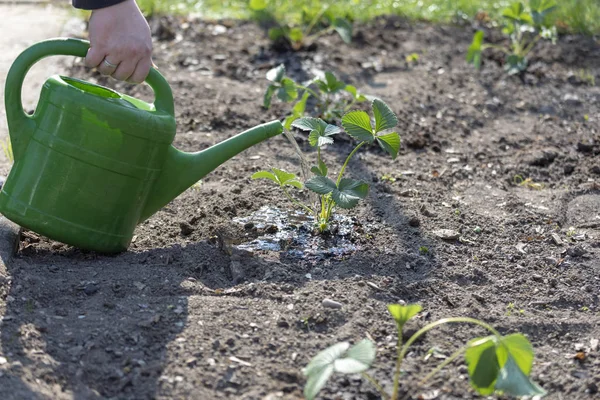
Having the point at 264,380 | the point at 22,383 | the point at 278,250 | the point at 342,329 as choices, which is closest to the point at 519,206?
the point at 278,250

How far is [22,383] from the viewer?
5.39 feet

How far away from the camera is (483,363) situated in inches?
59.2

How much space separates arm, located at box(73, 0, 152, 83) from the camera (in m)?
1.99

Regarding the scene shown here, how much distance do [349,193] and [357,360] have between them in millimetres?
812

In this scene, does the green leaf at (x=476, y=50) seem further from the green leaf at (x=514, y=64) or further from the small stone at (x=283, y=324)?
the small stone at (x=283, y=324)

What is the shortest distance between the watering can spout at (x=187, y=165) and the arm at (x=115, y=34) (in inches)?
12.4

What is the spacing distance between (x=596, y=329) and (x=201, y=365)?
3.12 feet

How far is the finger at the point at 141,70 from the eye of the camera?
2055 mm

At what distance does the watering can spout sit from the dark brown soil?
0.50ft

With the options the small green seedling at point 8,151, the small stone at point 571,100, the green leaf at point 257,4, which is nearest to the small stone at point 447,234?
the small green seedling at point 8,151

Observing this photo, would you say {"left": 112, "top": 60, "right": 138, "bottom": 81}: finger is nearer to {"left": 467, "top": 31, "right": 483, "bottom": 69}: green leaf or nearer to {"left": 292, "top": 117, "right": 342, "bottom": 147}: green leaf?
{"left": 292, "top": 117, "right": 342, "bottom": 147}: green leaf

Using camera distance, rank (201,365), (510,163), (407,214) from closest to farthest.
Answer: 1. (201,365)
2. (407,214)
3. (510,163)

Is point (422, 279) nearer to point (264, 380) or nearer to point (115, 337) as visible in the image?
point (264, 380)

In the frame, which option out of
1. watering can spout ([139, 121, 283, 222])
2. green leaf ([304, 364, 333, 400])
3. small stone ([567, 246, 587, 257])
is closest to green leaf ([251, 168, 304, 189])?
watering can spout ([139, 121, 283, 222])
